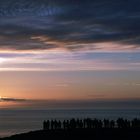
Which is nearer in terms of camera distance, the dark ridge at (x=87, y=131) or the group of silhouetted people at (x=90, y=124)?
the dark ridge at (x=87, y=131)

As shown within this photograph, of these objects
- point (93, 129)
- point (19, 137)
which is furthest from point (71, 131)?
point (19, 137)

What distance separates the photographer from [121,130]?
46.8 meters

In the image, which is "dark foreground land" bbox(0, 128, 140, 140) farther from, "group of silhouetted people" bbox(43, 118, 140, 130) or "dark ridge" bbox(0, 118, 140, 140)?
"group of silhouetted people" bbox(43, 118, 140, 130)

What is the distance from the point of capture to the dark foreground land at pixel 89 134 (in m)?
43.4

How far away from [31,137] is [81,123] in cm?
773

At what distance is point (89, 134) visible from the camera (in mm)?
45250

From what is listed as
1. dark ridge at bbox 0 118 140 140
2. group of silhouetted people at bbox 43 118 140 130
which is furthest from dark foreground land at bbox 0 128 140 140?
group of silhouetted people at bbox 43 118 140 130

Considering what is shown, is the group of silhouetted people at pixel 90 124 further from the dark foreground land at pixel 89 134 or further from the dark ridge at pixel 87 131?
the dark foreground land at pixel 89 134

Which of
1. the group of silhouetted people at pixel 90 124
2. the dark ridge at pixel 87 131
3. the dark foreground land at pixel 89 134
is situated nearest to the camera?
the dark foreground land at pixel 89 134

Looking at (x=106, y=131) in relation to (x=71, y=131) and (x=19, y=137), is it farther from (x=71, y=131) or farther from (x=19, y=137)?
(x=19, y=137)

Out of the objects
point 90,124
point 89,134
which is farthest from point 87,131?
point 90,124

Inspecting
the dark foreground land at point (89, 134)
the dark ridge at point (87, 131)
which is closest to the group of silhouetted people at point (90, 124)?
the dark ridge at point (87, 131)

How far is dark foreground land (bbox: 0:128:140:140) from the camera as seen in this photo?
4341 cm

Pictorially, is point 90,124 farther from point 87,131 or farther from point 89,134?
point 89,134
